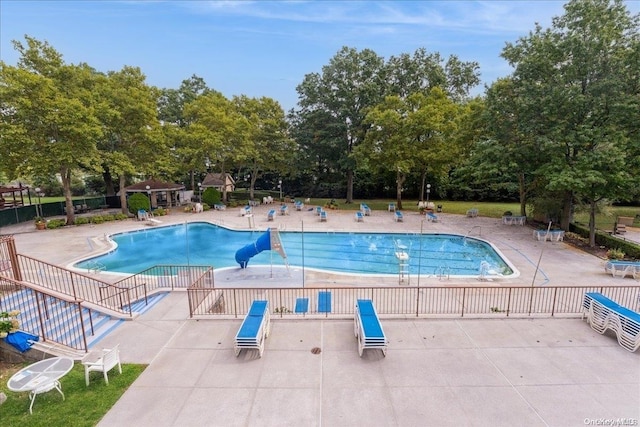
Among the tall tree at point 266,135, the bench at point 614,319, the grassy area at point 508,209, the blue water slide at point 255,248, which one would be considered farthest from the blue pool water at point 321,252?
the tall tree at point 266,135

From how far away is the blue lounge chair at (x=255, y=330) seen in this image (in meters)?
7.36

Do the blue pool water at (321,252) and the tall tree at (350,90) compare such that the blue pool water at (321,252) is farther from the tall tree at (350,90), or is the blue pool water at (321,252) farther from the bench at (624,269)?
the tall tree at (350,90)

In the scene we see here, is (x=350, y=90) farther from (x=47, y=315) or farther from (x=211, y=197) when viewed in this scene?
(x=47, y=315)

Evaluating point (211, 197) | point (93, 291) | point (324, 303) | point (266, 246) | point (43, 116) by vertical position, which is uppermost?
point (43, 116)

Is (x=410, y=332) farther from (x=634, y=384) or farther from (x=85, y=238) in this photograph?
(x=85, y=238)

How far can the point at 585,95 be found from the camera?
17.4 metres

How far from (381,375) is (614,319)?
6195mm

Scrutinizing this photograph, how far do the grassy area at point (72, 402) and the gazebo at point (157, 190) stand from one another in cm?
2668

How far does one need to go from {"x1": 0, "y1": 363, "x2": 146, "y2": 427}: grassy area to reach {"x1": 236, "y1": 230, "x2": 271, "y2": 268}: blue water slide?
311 inches

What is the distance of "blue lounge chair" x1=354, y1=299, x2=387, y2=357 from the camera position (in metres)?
7.34

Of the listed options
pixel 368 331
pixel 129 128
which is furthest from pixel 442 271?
pixel 129 128

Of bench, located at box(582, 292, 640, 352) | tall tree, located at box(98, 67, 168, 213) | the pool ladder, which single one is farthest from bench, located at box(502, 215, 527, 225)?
tall tree, located at box(98, 67, 168, 213)

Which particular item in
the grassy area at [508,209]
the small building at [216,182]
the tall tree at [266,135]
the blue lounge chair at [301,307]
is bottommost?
the grassy area at [508,209]

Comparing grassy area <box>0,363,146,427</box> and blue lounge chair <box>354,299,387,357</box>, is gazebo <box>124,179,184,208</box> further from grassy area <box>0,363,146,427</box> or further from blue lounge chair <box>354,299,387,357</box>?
blue lounge chair <box>354,299,387,357</box>
